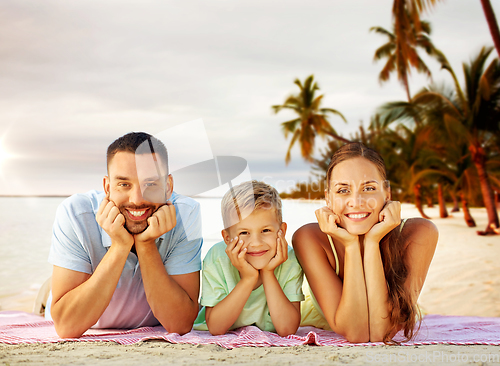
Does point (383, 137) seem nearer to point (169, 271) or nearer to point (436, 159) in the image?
point (436, 159)

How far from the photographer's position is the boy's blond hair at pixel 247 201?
262 cm

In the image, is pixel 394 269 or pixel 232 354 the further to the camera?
pixel 394 269

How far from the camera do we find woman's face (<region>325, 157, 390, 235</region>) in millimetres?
2439

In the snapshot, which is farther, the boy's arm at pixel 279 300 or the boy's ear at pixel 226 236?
the boy's ear at pixel 226 236

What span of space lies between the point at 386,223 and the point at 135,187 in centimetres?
156

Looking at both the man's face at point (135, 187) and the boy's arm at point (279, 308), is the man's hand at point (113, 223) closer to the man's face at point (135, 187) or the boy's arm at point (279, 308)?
the man's face at point (135, 187)

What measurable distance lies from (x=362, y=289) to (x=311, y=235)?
0.50m

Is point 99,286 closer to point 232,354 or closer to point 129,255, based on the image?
point 129,255

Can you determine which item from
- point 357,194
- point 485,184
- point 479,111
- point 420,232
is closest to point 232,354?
point 357,194

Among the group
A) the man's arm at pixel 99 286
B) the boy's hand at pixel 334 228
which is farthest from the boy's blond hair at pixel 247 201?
the man's arm at pixel 99 286

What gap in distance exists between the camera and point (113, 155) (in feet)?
8.07

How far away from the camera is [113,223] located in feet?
7.31

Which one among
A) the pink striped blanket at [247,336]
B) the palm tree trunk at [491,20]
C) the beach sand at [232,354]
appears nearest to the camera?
the beach sand at [232,354]

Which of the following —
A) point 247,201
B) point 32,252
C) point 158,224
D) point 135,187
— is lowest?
point 32,252
